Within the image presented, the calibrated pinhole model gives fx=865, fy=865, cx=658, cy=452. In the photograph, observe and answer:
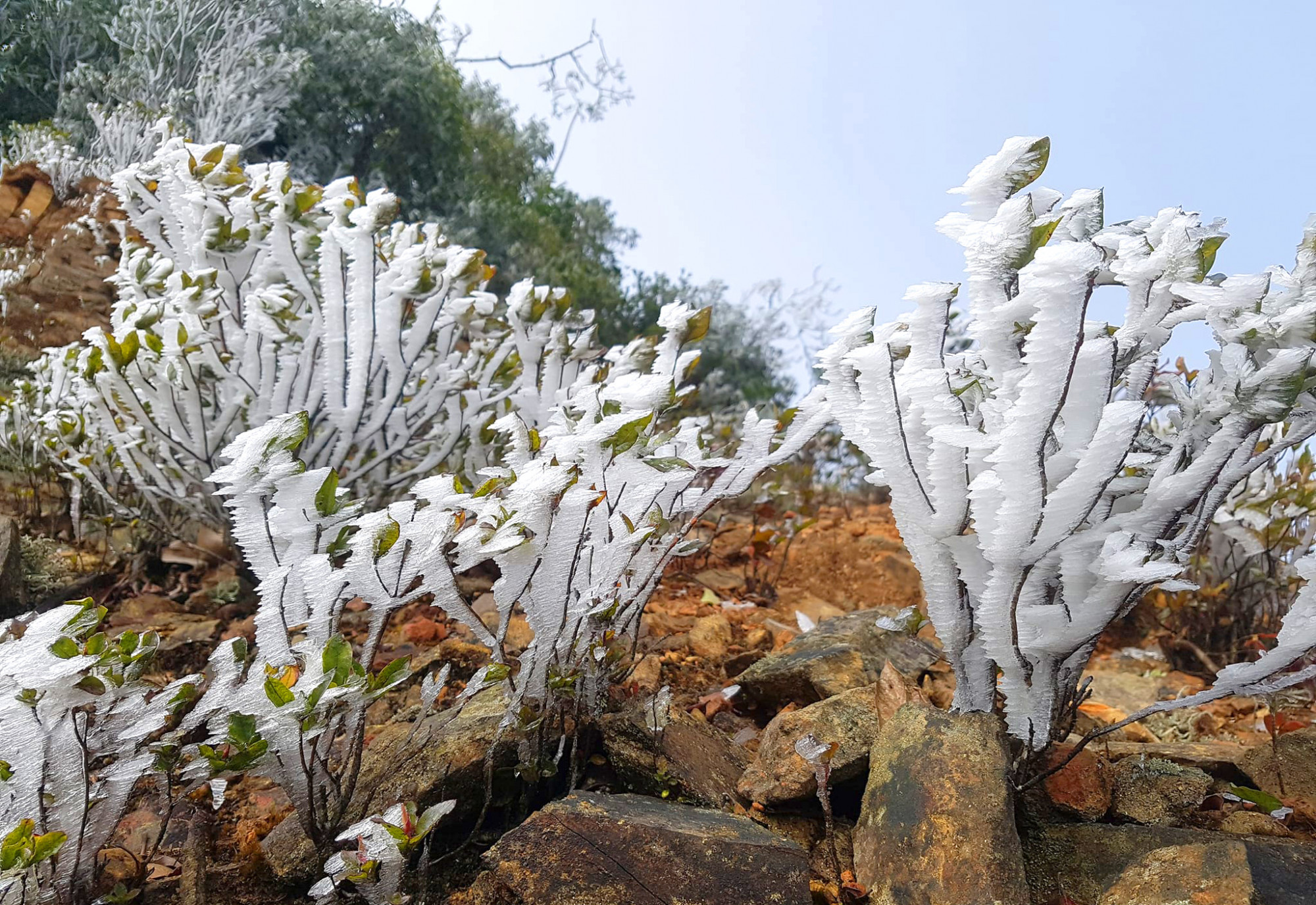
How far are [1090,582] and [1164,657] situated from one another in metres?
2.09

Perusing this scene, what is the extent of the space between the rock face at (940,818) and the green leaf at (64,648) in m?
1.09

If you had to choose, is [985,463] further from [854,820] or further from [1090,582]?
[854,820]

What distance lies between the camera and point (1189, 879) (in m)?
1.11

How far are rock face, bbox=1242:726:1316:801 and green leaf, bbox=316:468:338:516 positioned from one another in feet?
5.52

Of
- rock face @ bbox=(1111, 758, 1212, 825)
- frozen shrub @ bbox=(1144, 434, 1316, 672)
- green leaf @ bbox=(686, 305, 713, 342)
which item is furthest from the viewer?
frozen shrub @ bbox=(1144, 434, 1316, 672)

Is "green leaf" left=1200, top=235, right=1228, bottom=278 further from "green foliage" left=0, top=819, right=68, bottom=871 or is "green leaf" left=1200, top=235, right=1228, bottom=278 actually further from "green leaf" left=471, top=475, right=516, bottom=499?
"green foliage" left=0, top=819, right=68, bottom=871

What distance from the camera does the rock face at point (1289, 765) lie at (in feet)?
5.03

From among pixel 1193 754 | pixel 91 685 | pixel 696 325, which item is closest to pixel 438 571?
pixel 91 685

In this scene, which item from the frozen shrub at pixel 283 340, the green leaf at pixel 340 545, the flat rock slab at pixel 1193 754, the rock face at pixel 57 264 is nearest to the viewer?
the green leaf at pixel 340 545

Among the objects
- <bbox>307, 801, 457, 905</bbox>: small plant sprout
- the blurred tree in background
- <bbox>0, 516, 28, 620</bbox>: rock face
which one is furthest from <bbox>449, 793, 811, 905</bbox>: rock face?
the blurred tree in background

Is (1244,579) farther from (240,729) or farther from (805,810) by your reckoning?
(240,729)

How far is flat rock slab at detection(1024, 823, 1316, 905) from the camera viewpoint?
1.16 m

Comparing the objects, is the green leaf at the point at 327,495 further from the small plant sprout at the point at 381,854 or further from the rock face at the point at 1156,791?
the rock face at the point at 1156,791

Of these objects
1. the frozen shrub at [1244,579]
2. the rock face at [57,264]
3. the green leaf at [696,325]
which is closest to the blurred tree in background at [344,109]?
the rock face at [57,264]
